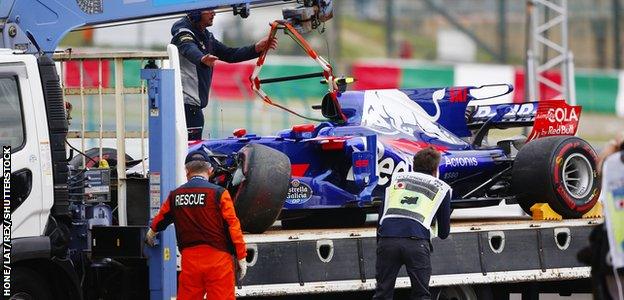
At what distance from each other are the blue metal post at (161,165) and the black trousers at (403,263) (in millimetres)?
1488

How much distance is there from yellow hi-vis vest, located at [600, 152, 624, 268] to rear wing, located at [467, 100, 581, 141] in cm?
454

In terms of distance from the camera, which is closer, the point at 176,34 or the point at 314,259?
the point at 314,259

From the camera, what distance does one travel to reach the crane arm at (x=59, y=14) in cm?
1077

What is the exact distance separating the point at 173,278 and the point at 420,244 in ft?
5.81

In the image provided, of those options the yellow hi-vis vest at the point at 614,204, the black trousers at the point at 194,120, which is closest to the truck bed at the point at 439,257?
the black trousers at the point at 194,120

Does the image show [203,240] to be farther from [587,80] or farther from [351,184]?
[587,80]

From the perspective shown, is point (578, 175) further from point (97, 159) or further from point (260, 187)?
point (97, 159)

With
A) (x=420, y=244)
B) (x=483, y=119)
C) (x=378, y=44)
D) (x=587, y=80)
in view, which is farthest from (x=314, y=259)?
(x=378, y=44)

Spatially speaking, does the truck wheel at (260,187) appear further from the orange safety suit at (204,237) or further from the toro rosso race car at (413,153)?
the orange safety suit at (204,237)

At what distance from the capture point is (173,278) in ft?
31.9

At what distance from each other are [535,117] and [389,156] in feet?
6.00

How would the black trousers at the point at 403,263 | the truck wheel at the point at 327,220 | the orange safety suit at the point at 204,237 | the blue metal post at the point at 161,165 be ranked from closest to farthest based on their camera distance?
the orange safety suit at the point at 204,237, the blue metal post at the point at 161,165, the black trousers at the point at 403,263, the truck wheel at the point at 327,220

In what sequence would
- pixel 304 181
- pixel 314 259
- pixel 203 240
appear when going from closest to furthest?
pixel 203 240 → pixel 314 259 → pixel 304 181

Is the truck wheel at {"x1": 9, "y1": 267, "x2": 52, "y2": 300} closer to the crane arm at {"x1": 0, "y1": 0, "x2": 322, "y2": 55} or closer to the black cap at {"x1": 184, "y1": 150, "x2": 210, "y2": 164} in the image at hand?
the black cap at {"x1": 184, "y1": 150, "x2": 210, "y2": 164}
